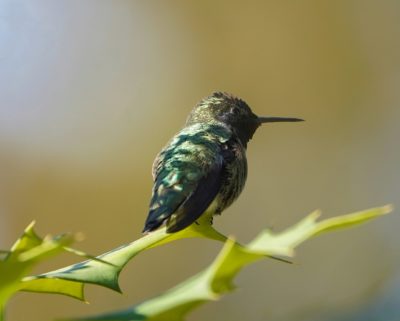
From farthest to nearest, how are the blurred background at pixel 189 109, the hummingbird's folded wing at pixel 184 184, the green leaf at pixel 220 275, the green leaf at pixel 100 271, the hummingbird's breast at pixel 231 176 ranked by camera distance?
1. the blurred background at pixel 189 109
2. the hummingbird's breast at pixel 231 176
3. the hummingbird's folded wing at pixel 184 184
4. the green leaf at pixel 100 271
5. the green leaf at pixel 220 275

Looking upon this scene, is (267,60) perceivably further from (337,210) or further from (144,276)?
(144,276)

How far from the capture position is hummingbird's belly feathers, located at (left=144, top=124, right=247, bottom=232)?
3.00 ft

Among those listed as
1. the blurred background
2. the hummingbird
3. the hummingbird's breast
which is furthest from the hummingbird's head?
the blurred background

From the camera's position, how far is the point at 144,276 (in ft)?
13.6

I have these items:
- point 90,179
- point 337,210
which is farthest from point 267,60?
point 90,179

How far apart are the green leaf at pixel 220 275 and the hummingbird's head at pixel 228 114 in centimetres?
102

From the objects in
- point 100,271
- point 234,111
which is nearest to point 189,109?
point 234,111

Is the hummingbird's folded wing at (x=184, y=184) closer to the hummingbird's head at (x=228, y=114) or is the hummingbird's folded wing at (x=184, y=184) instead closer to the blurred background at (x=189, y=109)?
the hummingbird's head at (x=228, y=114)

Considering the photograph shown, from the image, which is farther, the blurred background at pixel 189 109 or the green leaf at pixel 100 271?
the blurred background at pixel 189 109

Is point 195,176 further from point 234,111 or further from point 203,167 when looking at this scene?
point 234,111

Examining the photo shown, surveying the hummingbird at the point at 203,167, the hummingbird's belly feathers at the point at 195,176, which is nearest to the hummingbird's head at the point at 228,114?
the hummingbird at the point at 203,167

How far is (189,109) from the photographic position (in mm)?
4320

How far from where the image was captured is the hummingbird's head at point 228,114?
4.74 feet

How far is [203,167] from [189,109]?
3.25 meters
